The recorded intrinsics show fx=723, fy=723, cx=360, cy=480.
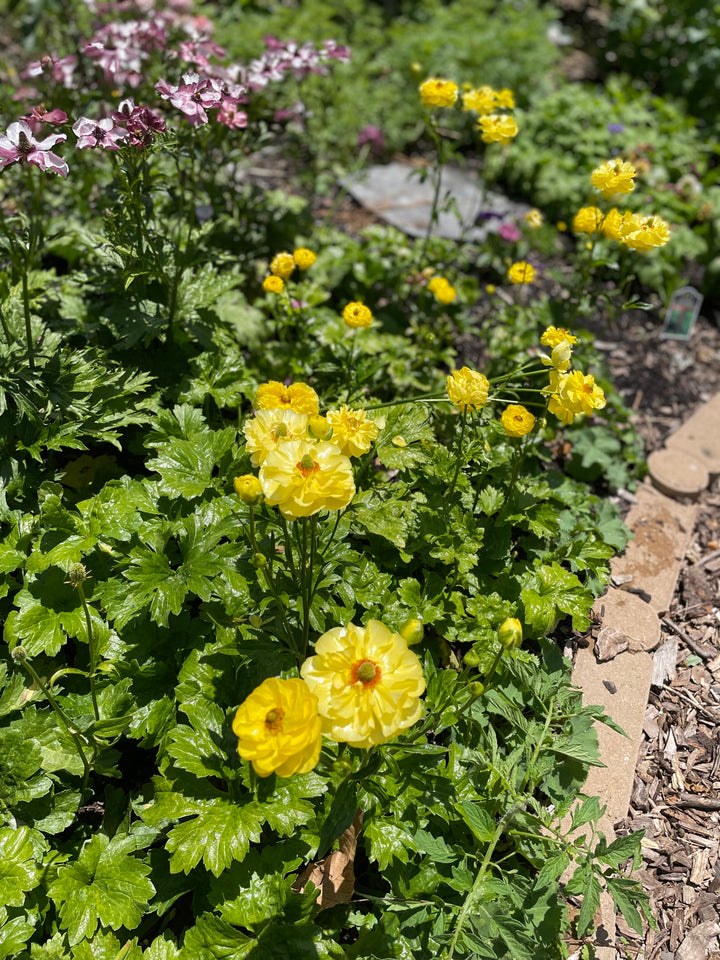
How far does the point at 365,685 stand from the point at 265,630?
1.80 ft

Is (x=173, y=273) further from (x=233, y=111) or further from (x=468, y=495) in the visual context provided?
(x=468, y=495)

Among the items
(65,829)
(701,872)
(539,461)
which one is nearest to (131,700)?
(65,829)

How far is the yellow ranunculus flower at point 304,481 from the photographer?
4.63 ft

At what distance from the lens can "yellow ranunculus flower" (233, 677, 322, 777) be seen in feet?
4.22

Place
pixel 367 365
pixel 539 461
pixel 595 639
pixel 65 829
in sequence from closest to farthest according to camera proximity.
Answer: pixel 65 829 < pixel 595 639 < pixel 367 365 < pixel 539 461

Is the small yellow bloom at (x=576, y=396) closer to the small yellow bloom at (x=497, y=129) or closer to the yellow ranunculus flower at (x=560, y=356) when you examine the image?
the yellow ranunculus flower at (x=560, y=356)

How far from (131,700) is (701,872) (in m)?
1.65

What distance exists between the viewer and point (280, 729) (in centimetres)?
134

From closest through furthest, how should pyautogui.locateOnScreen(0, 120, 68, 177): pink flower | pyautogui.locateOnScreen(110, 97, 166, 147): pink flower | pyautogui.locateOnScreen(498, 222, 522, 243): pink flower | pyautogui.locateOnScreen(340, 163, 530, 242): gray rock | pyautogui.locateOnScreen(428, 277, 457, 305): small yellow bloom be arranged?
1. pyautogui.locateOnScreen(0, 120, 68, 177): pink flower
2. pyautogui.locateOnScreen(110, 97, 166, 147): pink flower
3. pyautogui.locateOnScreen(428, 277, 457, 305): small yellow bloom
4. pyautogui.locateOnScreen(498, 222, 522, 243): pink flower
5. pyautogui.locateOnScreen(340, 163, 530, 242): gray rock

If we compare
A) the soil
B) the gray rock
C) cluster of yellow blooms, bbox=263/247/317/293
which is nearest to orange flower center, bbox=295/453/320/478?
cluster of yellow blooms, bbox=263/247/317/293

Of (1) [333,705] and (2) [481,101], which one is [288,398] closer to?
(1) [333,705]

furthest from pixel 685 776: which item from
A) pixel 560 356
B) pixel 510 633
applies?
pixel 560 356

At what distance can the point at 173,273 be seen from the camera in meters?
2.61

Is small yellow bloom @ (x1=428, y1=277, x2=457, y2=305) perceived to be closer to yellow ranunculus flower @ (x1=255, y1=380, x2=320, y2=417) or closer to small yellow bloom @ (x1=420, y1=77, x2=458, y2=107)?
small yellow bloom @ (x1=420, y1=77, x2=458, y2=107)
